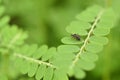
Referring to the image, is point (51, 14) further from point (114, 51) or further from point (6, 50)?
point (6, 50)

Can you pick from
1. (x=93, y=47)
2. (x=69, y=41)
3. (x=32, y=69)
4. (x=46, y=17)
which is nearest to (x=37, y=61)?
(x=32, y=69)

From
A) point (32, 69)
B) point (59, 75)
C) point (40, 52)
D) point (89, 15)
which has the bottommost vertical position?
point (59, 75)

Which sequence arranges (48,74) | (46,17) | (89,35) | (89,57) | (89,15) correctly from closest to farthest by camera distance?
(89,57) → (48,74) → (89,35) → (89,15) → (46,17)

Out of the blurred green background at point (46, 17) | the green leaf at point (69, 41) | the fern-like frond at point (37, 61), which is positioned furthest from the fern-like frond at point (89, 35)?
the blurred green background at point (46, 17)

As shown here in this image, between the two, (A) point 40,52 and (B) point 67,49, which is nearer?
(B) point 67,49

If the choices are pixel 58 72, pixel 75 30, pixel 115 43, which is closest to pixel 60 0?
pixel 115 43

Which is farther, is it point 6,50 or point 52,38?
point 52,38

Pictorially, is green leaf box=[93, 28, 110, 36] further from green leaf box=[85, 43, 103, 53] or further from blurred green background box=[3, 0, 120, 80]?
blurred green background box=[3, 0, 120, 80]

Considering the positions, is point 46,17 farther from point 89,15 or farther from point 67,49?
point 67,49

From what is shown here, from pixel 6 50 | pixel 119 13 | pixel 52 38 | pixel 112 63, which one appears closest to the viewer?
pixel 6 50

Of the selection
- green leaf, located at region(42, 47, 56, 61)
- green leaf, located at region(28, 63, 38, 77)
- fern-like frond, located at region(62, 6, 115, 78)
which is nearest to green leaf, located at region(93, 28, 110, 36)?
fern-like frond, located at region(62, 6, 115, 78)
